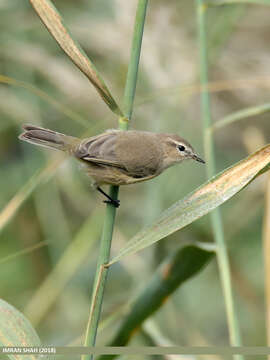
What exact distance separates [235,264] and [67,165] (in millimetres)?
1540

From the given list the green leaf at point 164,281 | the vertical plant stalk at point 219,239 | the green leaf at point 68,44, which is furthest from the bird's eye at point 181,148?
the green leaf at point 68,44

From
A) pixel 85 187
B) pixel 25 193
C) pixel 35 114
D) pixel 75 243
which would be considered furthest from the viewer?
pixel 85 187

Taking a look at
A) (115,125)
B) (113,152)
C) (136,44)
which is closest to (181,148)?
(113,152)

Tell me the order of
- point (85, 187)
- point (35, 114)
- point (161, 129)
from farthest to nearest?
point (85, 187) → point (35, 114) → point (161, 129)

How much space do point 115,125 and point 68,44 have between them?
3.04 m

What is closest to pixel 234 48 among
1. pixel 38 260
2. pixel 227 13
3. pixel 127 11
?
pixel 127 11

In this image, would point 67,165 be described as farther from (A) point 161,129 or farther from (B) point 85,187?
(A) point 161,129

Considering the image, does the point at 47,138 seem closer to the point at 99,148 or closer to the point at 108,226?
the point at 99,148

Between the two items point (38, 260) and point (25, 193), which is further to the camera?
point (38, 260)

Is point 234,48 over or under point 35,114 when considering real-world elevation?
over

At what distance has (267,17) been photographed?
4996 millimetres

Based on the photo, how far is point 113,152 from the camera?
285cm

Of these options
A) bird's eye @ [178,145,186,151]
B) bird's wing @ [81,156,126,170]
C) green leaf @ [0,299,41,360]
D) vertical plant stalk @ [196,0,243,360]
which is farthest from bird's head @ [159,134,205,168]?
green leaf @ [0,299,41,360]

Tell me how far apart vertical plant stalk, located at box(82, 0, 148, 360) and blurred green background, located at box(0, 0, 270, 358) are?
207 cm
